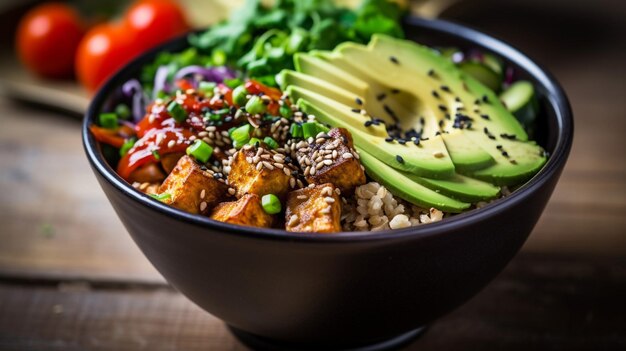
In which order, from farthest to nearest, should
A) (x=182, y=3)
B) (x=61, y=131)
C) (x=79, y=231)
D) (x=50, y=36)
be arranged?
(x=182, y=3) < (x=50, y=36) < (x=61, y=131) < (x=79, y=231)

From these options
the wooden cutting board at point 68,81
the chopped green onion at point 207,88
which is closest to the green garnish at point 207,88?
the chopped green onion at point 207,88

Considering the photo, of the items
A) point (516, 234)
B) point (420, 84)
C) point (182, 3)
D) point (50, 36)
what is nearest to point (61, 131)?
point (50, 36)

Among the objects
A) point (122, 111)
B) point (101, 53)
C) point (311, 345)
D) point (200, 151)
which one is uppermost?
point (200, 151)

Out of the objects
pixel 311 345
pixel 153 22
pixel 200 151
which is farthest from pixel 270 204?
pixel 153 22

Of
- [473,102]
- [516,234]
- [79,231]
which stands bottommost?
[79,231]

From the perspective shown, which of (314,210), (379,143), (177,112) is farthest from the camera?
(177,112)

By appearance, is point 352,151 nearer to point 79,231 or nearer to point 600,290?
point 600,290

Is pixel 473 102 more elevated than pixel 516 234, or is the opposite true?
pixel 473 102

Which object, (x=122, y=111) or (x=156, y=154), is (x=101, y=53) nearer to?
(x=122, y=111)
